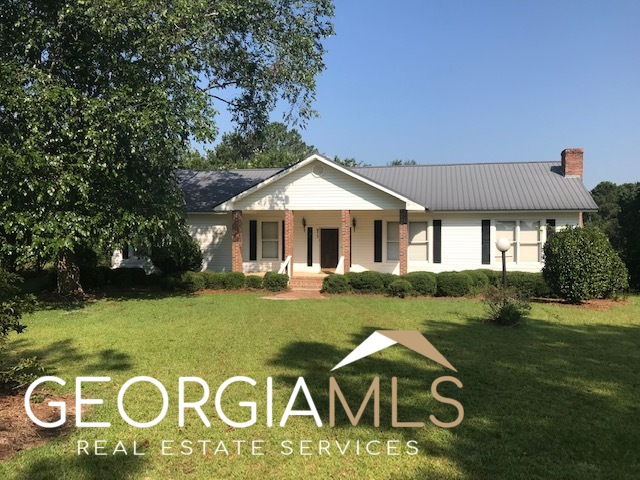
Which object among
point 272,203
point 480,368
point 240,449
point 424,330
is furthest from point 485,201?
point 240,449

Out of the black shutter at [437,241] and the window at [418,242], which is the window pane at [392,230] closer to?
the window at [418,242]

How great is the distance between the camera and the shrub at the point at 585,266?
1330cm

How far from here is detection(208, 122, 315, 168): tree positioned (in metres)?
21.1

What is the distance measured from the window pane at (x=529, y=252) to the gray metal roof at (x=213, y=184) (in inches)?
471

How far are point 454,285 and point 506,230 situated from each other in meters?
5.48

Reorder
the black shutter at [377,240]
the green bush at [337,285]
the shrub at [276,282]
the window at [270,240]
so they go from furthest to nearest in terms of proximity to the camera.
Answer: the window at [270,240]
the black shutter at [377,240]
the shrub at [276,282]
the green bush at [337,285]

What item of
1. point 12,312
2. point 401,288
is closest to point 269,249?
point 401,288

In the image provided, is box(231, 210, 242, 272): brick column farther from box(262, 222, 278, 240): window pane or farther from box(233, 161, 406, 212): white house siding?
box(262, 222, 278, 240): window pane

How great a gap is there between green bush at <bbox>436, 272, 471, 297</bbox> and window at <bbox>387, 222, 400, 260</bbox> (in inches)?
178

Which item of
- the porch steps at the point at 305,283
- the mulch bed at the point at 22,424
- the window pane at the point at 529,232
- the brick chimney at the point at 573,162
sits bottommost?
the mulch bed at the point at 22,424

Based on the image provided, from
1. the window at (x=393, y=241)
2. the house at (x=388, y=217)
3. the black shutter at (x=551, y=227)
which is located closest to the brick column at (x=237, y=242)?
the house at (x=388, y=217)

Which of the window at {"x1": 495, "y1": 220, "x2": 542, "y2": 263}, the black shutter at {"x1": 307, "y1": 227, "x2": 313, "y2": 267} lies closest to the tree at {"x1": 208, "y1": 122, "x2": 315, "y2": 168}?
the black shutter at {"x1": 307, "y1": 227, "x2": 313, "y2": 267}

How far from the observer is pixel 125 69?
1234 cm

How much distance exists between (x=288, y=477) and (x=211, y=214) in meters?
18.1
